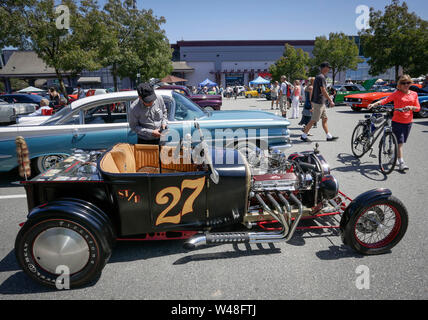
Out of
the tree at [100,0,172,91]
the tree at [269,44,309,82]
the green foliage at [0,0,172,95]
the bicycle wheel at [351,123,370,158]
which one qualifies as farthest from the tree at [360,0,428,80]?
the bicycle wheel at [351,123,370,158]

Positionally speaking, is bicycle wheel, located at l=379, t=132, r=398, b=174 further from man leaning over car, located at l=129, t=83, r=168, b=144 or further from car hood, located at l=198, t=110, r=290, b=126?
man leaning over car, located at l=129, t=83, r=168, b=144

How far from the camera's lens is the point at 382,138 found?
564 centimetres

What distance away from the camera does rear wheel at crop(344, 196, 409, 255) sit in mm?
2941

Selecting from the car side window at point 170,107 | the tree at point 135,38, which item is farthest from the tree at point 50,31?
the car side window at point 170,107

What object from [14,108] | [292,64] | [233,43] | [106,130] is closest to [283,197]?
[106,130]

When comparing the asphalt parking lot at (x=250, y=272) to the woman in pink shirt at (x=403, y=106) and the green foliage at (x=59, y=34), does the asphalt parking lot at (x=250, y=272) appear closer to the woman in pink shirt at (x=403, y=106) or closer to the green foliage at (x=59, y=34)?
the woman in pink shirt at (x=403, y=106)

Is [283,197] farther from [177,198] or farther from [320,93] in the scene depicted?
[320,93]

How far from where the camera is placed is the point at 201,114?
5723mm

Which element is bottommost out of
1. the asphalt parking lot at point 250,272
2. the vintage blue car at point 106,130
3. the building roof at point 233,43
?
the asphalt parking lot at point 250,272

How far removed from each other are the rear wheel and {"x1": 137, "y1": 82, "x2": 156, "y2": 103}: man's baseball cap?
3036mm

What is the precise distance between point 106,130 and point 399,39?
32.3 meters

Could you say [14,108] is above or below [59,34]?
below

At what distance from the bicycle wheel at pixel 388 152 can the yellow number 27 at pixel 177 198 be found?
4417 mm

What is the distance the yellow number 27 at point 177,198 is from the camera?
2828mm
